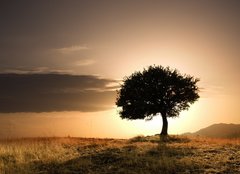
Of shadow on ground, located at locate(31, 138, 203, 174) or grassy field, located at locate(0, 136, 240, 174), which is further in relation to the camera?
grassy field, located at locate(0, 136, 240, 174)

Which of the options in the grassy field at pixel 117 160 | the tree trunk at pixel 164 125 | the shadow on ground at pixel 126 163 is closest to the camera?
the shadow on ground at pixel 126 163

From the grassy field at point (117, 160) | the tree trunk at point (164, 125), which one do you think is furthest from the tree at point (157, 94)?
the grassy field at point (117, 160)

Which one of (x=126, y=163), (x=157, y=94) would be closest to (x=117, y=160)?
(x=126, y=163)

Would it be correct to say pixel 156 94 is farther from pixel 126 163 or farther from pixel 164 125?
pixel 126 163

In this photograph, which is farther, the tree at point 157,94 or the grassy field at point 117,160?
the tree at point 157,94

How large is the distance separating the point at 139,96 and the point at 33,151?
31098mm

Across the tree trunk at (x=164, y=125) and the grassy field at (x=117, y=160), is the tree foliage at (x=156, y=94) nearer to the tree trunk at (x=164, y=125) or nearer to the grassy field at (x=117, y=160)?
the tree trunk at (x=164, y=125)

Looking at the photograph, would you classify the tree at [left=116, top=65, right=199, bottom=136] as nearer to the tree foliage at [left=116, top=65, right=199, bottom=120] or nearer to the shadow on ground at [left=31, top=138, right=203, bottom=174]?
the tree foliage at [left=116, top=65, right=199, bottom=120]

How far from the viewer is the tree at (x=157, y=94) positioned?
5547cm

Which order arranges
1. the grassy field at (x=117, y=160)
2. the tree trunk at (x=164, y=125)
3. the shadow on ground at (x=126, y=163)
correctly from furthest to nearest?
1. the tree trunk at (x=164, y=125)
2. the grassy field at (x=117, y=160)
3. the shadow on ground at (x=126, y=163)

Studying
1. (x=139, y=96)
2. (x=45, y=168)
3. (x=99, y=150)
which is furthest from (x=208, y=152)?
(x=139, y=96)

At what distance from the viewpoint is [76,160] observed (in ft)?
76.2

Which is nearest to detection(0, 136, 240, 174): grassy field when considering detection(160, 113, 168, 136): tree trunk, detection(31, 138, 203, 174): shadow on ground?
detection(31, 138, 203, 174): shadow on ground

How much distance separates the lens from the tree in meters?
55.5
